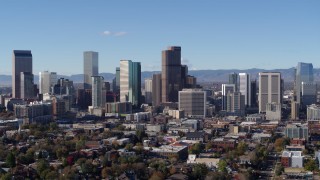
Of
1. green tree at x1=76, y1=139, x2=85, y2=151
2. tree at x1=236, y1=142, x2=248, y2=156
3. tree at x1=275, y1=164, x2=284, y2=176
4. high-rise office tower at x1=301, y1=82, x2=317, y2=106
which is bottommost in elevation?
tree at x1=275, y1=164, x2=284, y2=176

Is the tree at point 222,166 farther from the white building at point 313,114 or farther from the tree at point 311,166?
the white building at point 313,114

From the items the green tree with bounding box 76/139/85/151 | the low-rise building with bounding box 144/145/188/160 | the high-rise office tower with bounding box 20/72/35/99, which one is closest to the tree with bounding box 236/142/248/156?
the low-rise building with bounding box 144/145/188/160

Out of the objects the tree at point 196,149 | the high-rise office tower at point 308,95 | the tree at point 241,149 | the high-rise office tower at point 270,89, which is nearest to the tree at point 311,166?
the tree at point 241,149

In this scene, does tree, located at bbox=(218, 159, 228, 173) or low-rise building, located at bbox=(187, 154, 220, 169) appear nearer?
tree, located at bbox=(218, 159, 228, 173)

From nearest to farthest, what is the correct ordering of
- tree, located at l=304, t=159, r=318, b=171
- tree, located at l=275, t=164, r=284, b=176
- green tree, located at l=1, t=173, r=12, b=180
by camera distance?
green tree, located at l=1, t=173, r=12, b=180
tree, located at l=275, t=164, r=284, b=176
tree, located at l=304, t=159, r=318, b=171

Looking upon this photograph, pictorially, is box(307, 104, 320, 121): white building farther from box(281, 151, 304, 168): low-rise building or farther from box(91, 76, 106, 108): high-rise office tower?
box(281, 151, 304, 168): low-rise building

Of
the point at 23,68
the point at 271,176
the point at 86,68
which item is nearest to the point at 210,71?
the point at 86,68

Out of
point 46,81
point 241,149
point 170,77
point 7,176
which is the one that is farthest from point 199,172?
point 46,81
